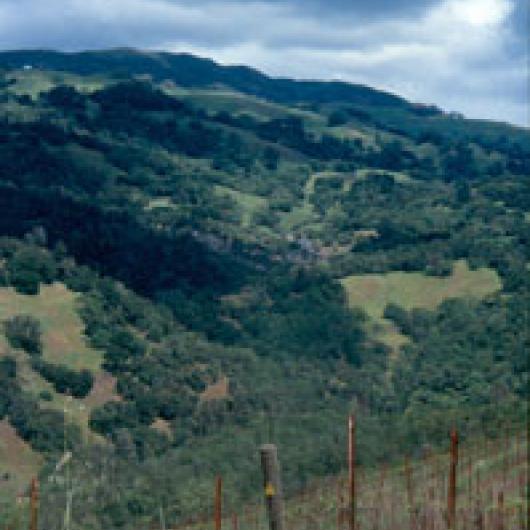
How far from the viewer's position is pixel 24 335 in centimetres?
15750

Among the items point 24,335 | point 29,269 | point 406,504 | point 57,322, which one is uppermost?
point 406,504

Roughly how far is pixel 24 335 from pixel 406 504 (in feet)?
434

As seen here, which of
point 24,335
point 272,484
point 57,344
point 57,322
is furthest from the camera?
point 57,322

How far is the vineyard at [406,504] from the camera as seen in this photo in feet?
37.6

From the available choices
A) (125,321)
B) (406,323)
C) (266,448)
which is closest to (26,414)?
(125,321)

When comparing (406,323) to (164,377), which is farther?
(406,323)

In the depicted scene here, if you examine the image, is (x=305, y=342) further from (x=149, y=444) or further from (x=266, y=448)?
(x=266, y=448)

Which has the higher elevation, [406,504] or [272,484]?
[272,484]

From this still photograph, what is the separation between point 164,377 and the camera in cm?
16950

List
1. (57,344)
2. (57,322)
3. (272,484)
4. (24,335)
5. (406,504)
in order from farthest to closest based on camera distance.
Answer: (57,322) < (57,344) < (24,335) < (406,504) < (272,484)

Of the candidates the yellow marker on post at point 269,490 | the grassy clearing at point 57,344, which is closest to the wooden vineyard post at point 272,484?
the yellow marker on post at point 269,490

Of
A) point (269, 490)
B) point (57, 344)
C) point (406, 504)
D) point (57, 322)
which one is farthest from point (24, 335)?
point (269, 490)

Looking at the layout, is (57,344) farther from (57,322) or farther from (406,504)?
(406,504)

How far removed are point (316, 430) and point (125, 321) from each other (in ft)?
170
